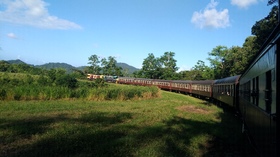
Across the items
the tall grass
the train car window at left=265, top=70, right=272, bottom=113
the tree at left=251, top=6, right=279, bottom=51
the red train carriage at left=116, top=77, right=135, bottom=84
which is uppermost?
the tree at left=251, top=6, right=279, bottom=51

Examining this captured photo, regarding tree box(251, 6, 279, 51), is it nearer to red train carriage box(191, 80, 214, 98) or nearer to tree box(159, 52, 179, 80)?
red train carriage box(191, 80, 214, 98)

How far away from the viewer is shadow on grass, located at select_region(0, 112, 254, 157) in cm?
710

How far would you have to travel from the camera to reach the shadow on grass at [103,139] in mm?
7098

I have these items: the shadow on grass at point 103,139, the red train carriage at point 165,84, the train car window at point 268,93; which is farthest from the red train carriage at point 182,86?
the train car window at point 268,93

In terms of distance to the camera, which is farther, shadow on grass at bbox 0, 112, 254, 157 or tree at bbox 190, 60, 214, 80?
tree at bbox 190, 60, 214, 80

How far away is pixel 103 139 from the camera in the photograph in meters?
8.55

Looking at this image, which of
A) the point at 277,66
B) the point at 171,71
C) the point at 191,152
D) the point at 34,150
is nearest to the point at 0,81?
the point at 34,150

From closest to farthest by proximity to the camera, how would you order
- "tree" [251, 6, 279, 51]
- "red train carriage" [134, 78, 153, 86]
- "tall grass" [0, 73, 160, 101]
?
"tall grass" [0, 73, 160, 101]
"tree" [251, 6, 279, 51]
"red train carriage" [134, 78, 153, 86]

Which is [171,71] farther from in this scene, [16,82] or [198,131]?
[198,131]

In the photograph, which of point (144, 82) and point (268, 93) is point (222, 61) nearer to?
point (144, 82)

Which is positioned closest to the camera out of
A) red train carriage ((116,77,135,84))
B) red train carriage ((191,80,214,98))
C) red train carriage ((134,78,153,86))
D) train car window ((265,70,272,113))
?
train car window ((265,70,272,113))

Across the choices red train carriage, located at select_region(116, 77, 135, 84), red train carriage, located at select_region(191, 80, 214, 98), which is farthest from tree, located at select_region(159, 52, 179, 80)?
red train carriage, located at select_region(191, 80, 214, 98)

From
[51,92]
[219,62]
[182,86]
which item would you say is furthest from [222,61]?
[51,92]

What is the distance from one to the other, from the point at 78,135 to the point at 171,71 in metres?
93.2
